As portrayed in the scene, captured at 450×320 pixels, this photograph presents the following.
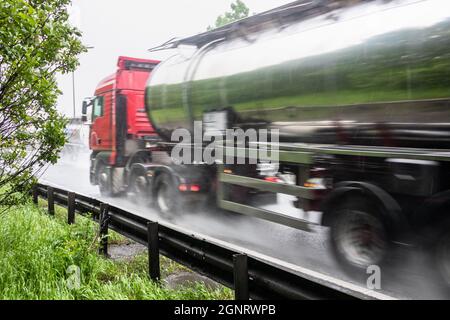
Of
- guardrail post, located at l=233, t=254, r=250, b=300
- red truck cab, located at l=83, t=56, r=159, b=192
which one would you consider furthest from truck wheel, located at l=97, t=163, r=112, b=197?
guardrail post, located at l=233, t=254, r=250, b=300

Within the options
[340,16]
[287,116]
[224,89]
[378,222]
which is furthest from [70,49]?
[378,222]

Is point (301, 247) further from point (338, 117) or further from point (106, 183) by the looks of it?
point (106, 183)

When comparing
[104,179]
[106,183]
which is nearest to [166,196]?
[106,183]

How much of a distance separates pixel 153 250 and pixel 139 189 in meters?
5.56

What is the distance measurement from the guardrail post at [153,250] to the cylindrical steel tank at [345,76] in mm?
2524

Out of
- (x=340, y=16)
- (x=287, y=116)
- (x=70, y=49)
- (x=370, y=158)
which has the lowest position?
(x=370, y=158)

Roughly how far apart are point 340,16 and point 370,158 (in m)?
1.89

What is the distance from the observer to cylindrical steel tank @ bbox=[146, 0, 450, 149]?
4.04 metres

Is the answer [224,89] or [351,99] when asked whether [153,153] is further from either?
[351,99]
